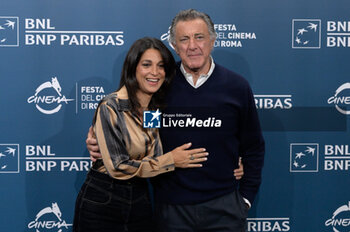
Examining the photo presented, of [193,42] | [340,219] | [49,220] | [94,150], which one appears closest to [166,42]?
[193,42]

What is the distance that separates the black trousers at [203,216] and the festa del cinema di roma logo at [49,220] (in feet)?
3.26

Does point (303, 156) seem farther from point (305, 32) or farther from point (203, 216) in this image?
point (203, 216)

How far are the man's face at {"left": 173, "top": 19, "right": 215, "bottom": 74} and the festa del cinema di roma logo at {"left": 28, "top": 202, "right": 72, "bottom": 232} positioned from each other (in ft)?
4.77

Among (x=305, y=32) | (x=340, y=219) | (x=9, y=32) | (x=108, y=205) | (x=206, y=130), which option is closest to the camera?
(x=108, y=205)

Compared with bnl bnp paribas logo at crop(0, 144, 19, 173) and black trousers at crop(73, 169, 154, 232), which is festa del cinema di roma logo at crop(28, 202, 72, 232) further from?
black trousers at crop(73, 169, 154, 232)

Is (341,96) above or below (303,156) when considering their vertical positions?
above

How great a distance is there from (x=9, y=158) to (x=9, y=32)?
2.76ft

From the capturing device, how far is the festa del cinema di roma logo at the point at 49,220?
8.84ft

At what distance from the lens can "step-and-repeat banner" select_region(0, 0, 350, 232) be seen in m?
2.60

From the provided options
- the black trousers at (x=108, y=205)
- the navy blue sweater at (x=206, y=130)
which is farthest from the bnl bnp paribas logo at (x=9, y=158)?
the navy blue sweater at (x=206, y=130)

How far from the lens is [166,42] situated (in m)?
2.64

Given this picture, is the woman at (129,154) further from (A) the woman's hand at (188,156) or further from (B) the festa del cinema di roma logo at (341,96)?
(B) the festa del cinema di roma logo at (341,96)

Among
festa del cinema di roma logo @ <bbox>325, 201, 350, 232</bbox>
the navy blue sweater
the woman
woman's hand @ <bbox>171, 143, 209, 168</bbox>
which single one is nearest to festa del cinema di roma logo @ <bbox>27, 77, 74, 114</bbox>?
the woman

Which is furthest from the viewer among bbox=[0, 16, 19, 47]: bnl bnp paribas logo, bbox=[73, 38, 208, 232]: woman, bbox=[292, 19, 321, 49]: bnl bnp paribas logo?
bbox=[292, 19, 321, 49]: bnl bnp paribas logo
